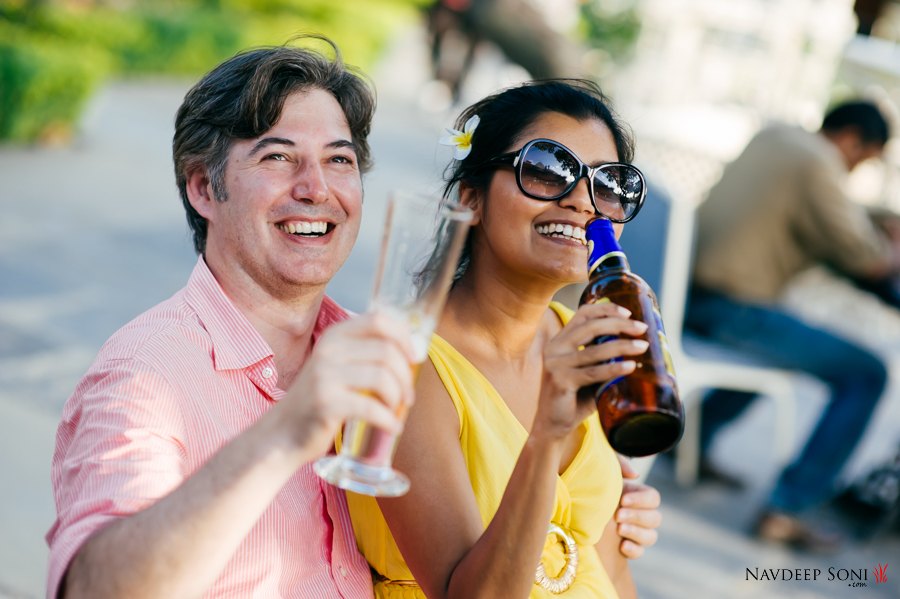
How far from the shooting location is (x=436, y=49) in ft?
46.9

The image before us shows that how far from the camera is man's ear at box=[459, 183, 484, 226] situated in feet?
7.61

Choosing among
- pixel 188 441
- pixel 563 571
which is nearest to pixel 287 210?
pixel 188 441

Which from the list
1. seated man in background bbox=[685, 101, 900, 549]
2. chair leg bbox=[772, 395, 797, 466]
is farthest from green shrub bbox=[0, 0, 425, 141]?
chair leg bbox=[772, 395, 797, 466]

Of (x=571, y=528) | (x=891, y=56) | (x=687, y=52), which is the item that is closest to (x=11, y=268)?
(x=571, y=528)

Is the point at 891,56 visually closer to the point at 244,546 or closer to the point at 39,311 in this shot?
the point at 39,311

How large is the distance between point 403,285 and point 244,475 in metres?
0.32

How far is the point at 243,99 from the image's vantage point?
2.01 meters

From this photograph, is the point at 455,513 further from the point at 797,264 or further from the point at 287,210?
the point at 797,264

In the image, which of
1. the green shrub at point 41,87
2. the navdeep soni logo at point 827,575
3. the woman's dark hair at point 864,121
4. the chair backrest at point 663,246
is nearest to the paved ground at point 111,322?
the navdeep soni logo at point 827,575

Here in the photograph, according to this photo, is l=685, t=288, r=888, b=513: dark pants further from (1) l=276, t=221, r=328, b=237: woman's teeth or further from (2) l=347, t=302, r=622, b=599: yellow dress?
(1) l=276, t=221, r=328, b=237: woman's teeth

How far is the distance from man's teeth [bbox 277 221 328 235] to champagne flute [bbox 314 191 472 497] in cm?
73

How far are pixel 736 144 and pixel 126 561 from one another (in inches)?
488

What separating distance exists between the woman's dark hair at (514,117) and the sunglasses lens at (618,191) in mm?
181

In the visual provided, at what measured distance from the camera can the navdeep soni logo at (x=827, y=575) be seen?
458cm
